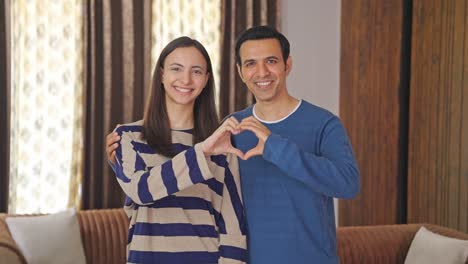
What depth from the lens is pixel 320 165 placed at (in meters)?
1.72

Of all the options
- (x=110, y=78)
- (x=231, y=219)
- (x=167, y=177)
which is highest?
(x=110, y=78)

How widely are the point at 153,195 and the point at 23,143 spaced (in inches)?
116

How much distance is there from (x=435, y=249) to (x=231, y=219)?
69.3 inches

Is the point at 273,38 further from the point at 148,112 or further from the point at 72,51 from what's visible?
the point at 72,51

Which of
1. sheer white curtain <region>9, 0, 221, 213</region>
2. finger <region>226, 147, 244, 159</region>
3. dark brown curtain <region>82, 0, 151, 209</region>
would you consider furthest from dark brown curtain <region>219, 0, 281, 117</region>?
finger <region>226, 147, 244, 159</region>

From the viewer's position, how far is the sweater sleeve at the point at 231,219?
5.92ft

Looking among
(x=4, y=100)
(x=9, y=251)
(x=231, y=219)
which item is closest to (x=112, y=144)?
(x=231, y=219)

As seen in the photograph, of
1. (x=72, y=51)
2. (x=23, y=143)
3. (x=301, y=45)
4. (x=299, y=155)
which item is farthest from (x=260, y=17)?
(x=299, y=155)

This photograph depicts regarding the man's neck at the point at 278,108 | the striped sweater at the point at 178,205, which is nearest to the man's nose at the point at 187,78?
the striped sweater at the point at 178,205

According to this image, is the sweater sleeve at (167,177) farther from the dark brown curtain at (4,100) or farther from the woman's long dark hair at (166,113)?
the dark brown curtain at (4,100)

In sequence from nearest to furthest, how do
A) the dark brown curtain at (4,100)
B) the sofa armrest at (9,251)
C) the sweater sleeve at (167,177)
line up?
the sweater sleeve at (167,177) → the sofa armrest at (9,251) → the dark brown curtain at (4,100)

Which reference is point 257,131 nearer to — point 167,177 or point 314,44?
point 167,177

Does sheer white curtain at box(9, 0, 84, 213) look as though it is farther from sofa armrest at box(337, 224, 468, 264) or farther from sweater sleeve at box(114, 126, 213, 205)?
sweater sleeve at box(114, 126, 213, 205)

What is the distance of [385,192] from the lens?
14.6 feet
